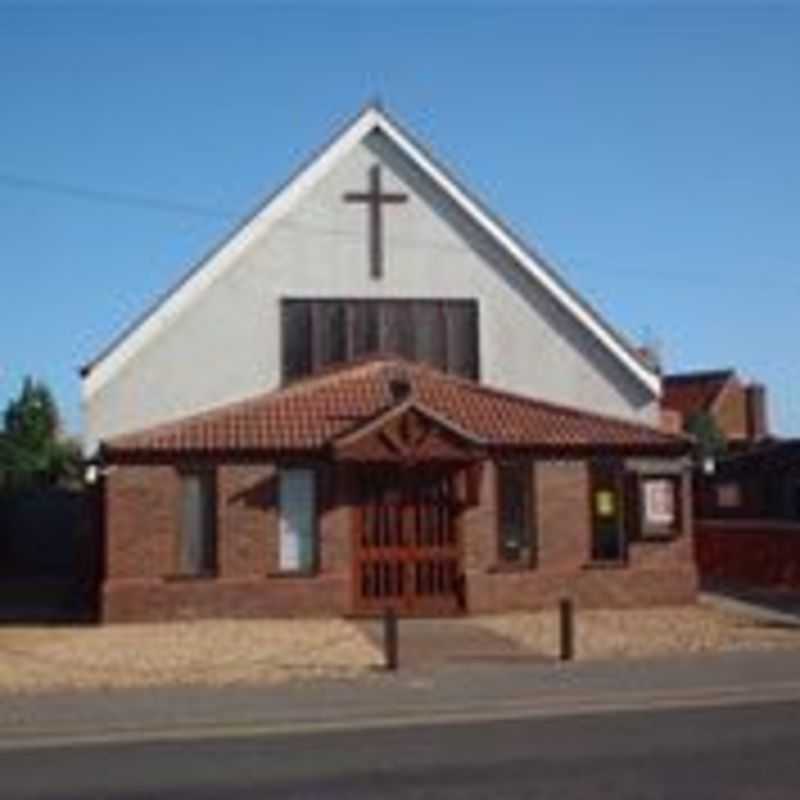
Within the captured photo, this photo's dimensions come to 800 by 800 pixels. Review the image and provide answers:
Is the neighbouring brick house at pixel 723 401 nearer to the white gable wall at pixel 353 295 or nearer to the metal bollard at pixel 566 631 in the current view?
the white gable wall at pixel 353 295

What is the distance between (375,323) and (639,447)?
545cm

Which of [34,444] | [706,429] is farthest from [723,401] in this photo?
[34,444]

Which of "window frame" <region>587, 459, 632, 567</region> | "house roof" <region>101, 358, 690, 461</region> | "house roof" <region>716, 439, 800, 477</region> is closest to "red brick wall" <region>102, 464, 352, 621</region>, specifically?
"house roof" <region>101, 358, 690, 461</region>

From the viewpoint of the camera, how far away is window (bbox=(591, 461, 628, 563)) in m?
30.7

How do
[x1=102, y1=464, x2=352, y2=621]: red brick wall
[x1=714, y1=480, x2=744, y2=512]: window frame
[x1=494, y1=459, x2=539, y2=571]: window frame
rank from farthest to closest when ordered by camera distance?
[x1=714, y1=480, x2=744, y2=512]: window frame < [x1=494, y1=459, x2=539, y2=571]: window frame < [x1=102, y1=464, x2=352, y2=621]: red brick wall

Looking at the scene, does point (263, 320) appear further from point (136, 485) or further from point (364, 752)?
point (364, 752)

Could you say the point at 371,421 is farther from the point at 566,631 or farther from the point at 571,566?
the point at 566,631

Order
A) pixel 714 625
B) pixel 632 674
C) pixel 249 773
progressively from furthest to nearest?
pixel 714 625
pixel 632 674
pixel 249 773

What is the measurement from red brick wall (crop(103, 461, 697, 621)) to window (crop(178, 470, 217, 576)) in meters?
0.16

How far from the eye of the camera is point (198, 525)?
29203 mm

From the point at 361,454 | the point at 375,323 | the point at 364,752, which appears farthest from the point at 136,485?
the point at 364,752

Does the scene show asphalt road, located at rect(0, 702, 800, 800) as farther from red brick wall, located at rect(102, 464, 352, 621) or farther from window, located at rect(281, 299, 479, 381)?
window, located at rect(281, 299, 479, 381)

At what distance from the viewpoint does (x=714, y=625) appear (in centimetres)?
2681

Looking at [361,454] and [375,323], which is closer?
[361,454]
